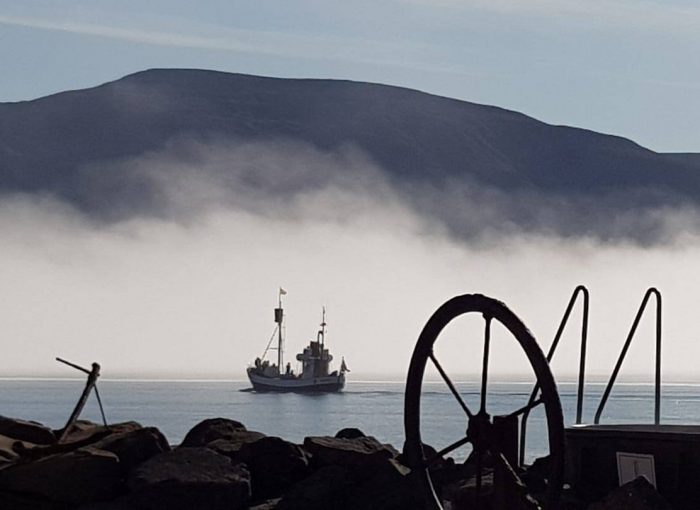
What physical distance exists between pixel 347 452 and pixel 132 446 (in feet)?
8.85

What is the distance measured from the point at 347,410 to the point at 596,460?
474ft

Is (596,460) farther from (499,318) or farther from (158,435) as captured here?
(158,435)

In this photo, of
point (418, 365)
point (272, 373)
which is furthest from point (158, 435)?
point (272, 373)

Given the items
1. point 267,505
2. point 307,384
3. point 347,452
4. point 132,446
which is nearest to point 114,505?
point 132,446

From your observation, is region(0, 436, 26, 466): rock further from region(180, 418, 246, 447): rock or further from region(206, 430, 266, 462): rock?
region(180, 418, 246, 447): rock

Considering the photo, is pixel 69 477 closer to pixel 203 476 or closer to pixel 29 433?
pixel 203 476

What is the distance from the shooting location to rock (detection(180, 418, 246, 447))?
22703mm

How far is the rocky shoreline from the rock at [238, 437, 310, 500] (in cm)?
1

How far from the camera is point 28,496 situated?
1903 centimetres

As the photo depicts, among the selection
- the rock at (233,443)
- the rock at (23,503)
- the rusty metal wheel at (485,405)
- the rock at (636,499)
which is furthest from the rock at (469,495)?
the rock at (23,503)

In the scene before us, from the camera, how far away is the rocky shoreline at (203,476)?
736 inches

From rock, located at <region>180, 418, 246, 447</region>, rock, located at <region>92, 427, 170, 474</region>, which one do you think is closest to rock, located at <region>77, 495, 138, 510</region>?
rock, located at <region>92, 427, 170, 474</region>

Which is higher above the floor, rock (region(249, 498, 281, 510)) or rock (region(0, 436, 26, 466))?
rock (region(0, 436, 26, 466))

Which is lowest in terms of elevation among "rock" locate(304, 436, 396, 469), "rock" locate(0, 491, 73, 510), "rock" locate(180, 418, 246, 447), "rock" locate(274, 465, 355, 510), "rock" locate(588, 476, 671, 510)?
"rock" locate(0, 491, 73, 510)
